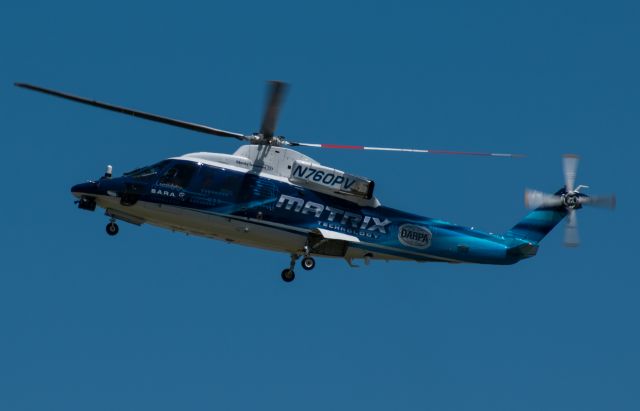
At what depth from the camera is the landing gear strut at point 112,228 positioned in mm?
34750

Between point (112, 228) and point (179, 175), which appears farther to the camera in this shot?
point (112, 228)

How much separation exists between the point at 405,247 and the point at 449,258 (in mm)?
1585

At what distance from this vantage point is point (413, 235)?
3556 cm

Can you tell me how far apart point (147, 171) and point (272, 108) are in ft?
15.9

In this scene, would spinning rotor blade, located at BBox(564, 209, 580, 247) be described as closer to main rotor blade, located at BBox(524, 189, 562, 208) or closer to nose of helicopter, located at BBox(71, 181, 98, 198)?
main rotor blade, located at BBox(524, 189, 562, 208)

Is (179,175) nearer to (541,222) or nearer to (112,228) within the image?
(112,228)

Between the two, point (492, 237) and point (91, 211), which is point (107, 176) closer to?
point (91, 211)

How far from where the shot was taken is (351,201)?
35406mm

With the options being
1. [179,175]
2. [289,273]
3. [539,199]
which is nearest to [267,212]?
[289,273]

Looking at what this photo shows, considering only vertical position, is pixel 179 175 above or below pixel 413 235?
below

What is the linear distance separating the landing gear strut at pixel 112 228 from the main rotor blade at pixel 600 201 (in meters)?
15.9

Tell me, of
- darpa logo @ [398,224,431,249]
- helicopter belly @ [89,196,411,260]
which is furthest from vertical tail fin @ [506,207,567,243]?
helicopter belly @ [89,196,411,260]

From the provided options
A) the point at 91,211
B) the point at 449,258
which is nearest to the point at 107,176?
the point at 91,211

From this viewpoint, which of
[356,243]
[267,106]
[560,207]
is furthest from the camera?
[560,207]
